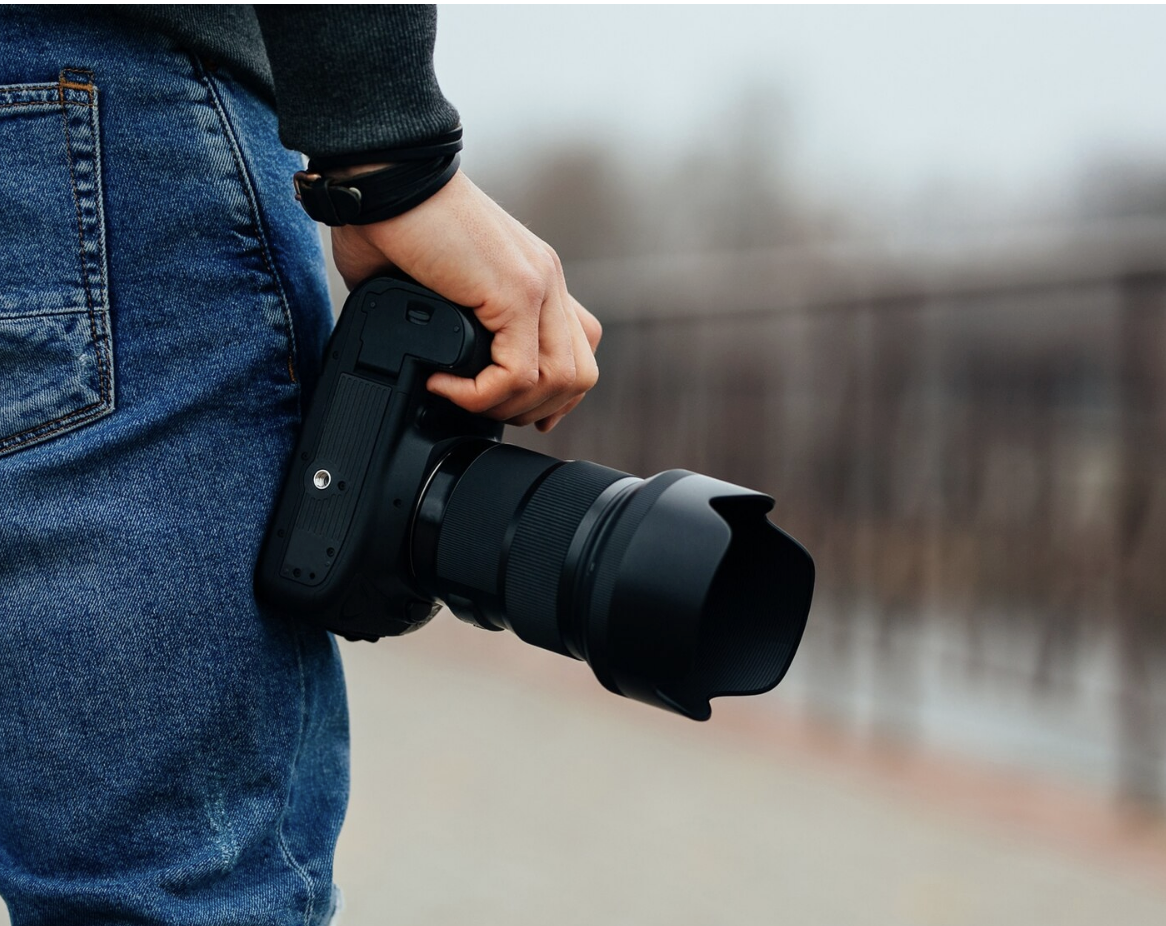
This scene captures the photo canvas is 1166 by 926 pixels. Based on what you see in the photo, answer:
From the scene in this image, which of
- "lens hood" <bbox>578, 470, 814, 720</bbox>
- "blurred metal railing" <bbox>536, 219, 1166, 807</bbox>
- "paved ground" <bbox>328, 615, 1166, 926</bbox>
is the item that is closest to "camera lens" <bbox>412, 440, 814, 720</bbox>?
"lens hood" <bbox>578, 470, 814, 720</bbox>

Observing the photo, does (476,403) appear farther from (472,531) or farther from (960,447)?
(960,447)

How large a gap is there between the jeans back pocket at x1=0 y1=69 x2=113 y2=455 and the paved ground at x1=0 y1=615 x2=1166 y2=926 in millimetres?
1893

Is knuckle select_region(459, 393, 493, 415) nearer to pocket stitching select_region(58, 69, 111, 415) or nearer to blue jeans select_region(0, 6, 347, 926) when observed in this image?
blue jeans select_region(0, 6, 347, 926)

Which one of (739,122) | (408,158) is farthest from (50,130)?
(739,122)

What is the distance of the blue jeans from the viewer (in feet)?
2.94

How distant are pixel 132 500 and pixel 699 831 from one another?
2.29 meters

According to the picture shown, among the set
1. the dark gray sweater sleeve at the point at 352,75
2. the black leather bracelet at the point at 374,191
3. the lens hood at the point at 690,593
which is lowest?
the lens hood at the point at 690,593

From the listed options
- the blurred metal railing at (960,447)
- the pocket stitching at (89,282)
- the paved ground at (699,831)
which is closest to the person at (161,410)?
the pocket stitching at (89,282)

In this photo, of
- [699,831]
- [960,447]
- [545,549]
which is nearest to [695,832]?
[699,831]

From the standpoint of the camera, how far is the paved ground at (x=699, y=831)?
8.46 ft

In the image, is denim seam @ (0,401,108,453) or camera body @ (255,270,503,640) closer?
denim seam @ (0,401,108,453)

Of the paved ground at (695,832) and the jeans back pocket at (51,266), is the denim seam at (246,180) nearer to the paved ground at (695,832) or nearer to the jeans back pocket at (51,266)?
the jeans back pocket at (51,266)

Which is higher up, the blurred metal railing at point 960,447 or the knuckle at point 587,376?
the knuckle at point 587,376

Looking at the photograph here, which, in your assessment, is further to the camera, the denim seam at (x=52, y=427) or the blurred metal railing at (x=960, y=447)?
the blurred metal railing at (x=960, y=447)
